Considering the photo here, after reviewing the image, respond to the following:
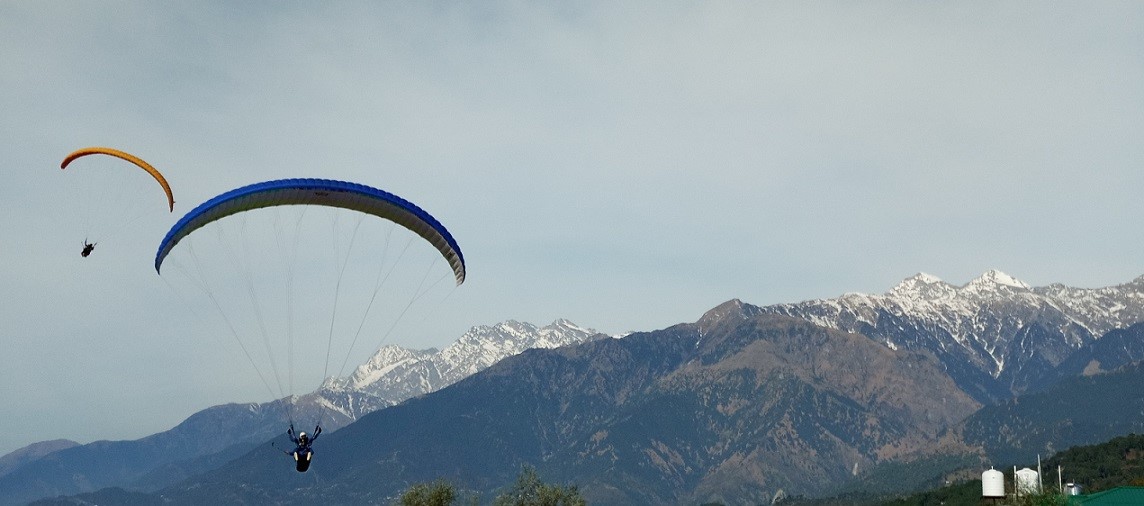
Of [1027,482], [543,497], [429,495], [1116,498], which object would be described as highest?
[429,495]

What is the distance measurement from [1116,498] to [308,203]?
274ft

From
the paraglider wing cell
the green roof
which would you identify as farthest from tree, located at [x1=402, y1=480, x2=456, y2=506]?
the green roof

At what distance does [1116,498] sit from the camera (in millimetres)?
111000

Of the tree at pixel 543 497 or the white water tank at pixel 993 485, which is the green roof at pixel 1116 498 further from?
the tree at pixel 543 497

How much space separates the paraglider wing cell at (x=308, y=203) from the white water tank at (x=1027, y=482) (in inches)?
3023

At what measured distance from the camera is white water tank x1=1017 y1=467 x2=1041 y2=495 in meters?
123

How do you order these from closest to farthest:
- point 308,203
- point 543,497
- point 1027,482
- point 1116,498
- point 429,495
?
point 308,203 → point 1116,498 → point 429,495 → point 543,497 → point 1027,482

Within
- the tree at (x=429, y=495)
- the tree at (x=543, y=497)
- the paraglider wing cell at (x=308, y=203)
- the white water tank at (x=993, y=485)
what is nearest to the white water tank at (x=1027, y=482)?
the white water tank at (x=993, y=485)

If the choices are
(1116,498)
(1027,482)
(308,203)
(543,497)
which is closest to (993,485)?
(1027,482)

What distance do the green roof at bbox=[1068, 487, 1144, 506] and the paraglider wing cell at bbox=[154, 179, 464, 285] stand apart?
7203 centimetres

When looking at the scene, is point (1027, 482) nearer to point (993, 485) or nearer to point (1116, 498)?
point (993, 485)

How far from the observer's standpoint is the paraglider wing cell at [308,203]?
217 ft

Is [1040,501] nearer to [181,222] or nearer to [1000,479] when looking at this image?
[1000,479]

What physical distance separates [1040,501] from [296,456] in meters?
72.1
